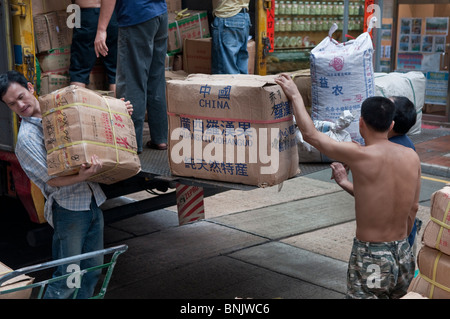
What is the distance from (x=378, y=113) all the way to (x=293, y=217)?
3.70 m

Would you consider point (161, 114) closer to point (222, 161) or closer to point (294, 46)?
point (222, 161)

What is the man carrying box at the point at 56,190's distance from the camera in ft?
12.2

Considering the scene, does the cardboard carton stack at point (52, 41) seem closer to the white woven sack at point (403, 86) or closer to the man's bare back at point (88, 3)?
the man's bare back at point (88, 3)

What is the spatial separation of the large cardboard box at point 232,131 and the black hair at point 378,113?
50cm

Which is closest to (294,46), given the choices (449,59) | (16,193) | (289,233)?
(289,233)

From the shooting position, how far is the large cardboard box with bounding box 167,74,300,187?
370cm

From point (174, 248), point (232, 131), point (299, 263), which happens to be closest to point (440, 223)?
point (232, 131)

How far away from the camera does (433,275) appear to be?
326cm

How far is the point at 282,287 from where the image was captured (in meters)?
5.24

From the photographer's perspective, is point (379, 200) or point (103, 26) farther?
point (103, 26)

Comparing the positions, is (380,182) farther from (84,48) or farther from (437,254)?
(84,48)

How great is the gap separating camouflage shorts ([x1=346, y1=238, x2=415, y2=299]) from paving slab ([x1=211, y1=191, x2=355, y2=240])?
9.37 ft

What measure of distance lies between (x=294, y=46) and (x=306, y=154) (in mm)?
4689

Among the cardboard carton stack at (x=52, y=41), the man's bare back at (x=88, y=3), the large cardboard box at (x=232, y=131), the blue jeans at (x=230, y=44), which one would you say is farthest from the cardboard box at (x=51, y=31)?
the large cardboard box at (x=232, y=131)
